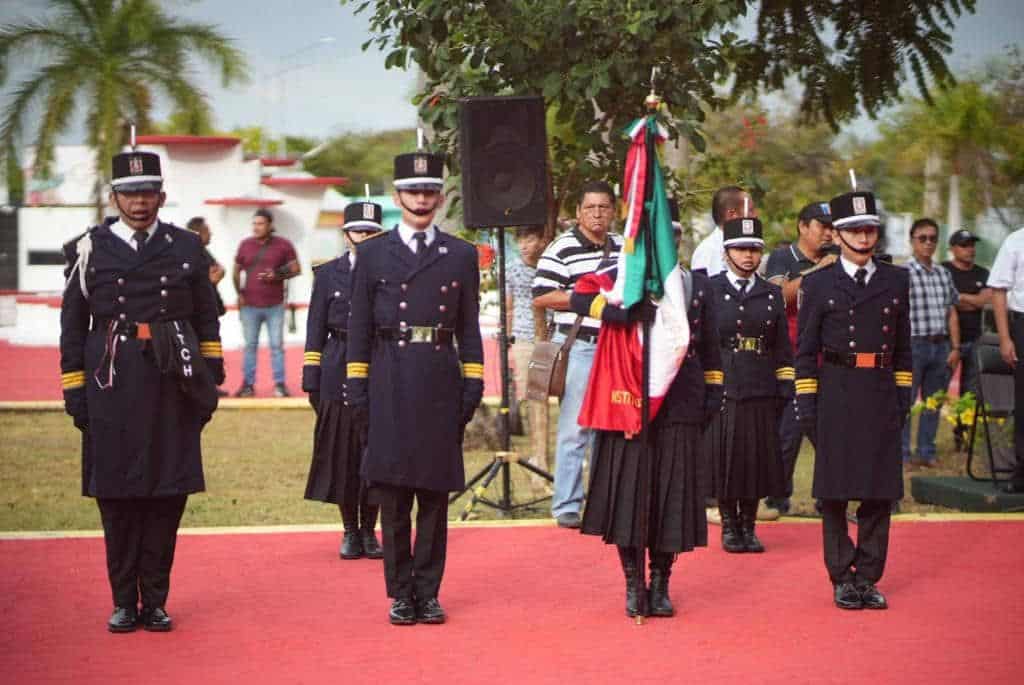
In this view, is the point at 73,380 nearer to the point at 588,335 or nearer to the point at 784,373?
the point at 588,335

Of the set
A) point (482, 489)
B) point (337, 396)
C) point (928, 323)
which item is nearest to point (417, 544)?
point (337, 396)

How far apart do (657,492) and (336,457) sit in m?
2.42

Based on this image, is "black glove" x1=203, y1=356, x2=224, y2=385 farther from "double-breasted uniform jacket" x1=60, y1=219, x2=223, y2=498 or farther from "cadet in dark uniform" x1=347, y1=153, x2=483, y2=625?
"cadet in dark uniform" x1=347, y1=153, x2=483, y2=625

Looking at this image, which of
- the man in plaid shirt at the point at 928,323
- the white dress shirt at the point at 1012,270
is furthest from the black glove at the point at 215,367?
the man in plaid shirt at the point at 928,323

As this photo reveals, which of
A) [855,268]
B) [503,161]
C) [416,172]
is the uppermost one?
[503,161]

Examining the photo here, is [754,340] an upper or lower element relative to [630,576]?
upper

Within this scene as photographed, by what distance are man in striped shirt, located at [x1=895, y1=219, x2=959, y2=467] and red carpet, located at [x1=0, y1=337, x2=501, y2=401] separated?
5.18m

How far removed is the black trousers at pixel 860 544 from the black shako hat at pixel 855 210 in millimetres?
1450

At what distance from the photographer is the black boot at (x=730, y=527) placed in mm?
10312

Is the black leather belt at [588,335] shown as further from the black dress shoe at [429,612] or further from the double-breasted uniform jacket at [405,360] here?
the black dress shoe at [429,612]

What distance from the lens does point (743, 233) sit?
10.1 m

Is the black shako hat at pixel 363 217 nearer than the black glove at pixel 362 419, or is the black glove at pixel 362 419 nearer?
the black glove at pixel 362 419

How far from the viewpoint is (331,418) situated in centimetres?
1010

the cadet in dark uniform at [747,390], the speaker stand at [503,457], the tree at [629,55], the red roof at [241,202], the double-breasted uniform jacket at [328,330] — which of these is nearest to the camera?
the double-breasted uniform jacket at [328,330]
